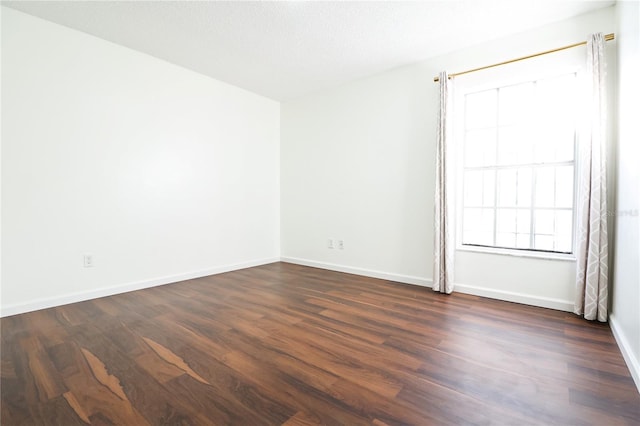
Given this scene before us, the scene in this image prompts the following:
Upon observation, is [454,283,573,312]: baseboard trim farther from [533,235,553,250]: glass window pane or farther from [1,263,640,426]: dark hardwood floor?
[533,235,553,250]: glass window pane

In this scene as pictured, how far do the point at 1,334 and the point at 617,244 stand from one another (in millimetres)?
4713

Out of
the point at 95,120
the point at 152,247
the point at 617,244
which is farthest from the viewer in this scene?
the point at 152,247

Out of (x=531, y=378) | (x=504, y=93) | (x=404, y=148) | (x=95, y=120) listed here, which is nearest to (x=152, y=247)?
(x=95, y=120)

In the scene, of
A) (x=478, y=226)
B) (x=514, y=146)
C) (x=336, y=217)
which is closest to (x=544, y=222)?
(x=478, y=226)

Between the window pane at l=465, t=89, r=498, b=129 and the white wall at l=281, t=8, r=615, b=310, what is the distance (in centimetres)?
34

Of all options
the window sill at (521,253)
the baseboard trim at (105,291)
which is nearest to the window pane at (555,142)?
the window sill at (521,253)

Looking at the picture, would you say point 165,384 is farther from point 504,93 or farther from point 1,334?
point 504,93

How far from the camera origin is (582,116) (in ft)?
8.69

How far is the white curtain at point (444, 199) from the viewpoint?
3.24m

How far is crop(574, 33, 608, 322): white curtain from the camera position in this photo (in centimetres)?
245

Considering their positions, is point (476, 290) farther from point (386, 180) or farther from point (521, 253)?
point (386, 180)

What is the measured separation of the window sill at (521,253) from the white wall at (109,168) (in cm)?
312

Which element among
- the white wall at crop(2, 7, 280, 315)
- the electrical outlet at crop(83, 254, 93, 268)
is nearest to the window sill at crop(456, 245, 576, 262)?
the white wall at crop(2, 7, 280, 315)

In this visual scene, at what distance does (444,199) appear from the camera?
10.7 ft
